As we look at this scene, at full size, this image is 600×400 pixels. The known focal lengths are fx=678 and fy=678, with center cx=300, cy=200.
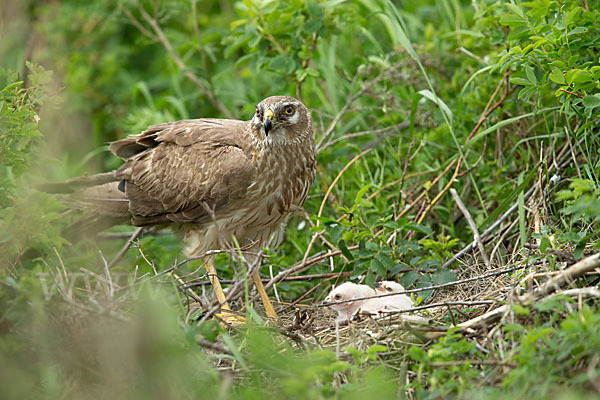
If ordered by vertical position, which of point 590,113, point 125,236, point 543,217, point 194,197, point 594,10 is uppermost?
point 594,10

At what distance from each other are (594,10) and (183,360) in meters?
3.33

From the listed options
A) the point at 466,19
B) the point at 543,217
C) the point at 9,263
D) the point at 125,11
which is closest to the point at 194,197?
the point at 9,263

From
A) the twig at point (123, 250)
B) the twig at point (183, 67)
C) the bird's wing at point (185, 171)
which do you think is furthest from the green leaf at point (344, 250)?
the twig at point (183, 67)

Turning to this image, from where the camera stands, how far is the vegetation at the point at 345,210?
284 cm

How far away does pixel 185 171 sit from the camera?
15.5 ft

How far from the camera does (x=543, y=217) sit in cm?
421

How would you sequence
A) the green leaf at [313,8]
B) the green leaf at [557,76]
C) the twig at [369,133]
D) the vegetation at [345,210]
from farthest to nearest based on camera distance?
1. the twig at [369,133]
2. the green leaf at [313,8]
3. the green leaf at [557,76]
4. the vegetation at [345,210]

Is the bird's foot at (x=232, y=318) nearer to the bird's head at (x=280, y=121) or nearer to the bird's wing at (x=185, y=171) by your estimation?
the bird's wing at (x=185, y=171)

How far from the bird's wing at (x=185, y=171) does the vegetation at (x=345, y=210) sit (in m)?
0.43

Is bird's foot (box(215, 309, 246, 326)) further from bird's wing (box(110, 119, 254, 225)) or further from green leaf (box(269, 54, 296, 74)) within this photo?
green leaf (box(269, 54, 296, 74))

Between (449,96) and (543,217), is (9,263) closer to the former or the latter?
(543,217)

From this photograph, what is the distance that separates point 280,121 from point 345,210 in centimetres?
73

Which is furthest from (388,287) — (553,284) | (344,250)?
(553,284)

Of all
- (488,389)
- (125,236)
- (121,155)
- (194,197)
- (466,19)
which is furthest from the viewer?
(466,19)
